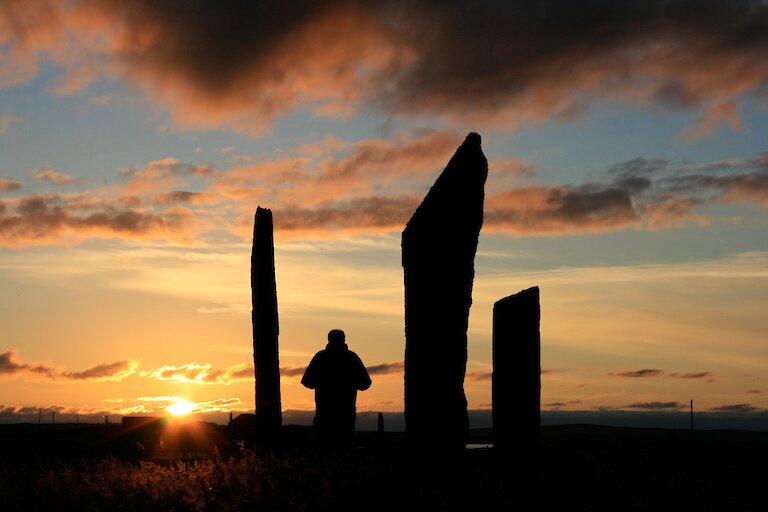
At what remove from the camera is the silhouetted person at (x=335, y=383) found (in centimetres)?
1591

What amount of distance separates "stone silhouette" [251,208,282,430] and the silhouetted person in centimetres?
522

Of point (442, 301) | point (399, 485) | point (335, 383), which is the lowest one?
point (399, 485)

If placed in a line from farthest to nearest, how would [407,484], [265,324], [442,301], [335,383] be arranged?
[265,324], [335,383], [442,301], [407,484]

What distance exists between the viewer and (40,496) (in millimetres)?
10758

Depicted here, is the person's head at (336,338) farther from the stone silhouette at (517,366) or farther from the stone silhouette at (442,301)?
the stone silhouette at (517,366)

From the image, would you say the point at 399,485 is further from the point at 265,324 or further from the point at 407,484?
the point at 265,324

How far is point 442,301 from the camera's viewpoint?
1409 cm

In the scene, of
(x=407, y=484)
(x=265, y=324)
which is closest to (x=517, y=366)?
(x=265, y=324)

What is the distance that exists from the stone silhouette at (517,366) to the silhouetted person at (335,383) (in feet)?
Answer: 8.82

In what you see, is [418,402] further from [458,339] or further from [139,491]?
[139,491]

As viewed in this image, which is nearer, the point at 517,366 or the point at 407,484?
the point at 407,484

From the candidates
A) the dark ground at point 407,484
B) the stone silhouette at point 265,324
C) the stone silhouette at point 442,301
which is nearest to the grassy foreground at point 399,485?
the dark ground at point 407,484

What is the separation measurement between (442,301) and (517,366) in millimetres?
3852

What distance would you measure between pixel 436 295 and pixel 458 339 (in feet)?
2.25
